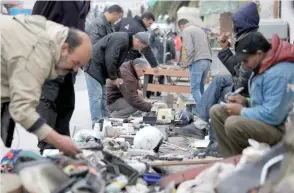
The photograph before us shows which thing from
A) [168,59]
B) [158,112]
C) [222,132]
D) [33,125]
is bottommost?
[168,59]

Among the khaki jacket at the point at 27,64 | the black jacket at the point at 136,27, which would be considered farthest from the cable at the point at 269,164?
the black jacket at the point at 136,27

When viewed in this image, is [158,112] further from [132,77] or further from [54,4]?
[54,4]

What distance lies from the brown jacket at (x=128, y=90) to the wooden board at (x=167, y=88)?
3.40m

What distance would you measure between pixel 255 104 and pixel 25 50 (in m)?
2.05

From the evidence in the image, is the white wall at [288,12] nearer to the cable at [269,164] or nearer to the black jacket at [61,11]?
the black jacket at [61,11]

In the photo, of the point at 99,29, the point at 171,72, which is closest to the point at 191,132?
the point at 99,29

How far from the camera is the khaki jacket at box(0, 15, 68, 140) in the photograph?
14.8 feet

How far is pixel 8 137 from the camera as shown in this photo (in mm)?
5086

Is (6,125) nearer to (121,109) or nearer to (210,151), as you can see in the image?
(210,151)

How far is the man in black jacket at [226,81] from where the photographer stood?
686 centimetres

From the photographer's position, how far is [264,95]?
5305 mm

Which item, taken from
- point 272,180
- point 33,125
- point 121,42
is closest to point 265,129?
point 272,180

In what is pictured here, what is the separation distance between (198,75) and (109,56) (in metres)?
2.97

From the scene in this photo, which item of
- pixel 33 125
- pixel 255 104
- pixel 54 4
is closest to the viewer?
pixel 33 125
